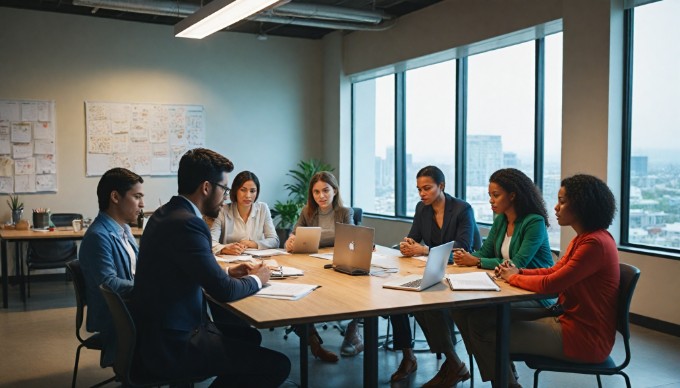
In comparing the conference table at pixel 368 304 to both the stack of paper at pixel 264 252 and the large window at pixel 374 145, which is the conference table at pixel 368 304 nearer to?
the stack of paper at pixel 264 252

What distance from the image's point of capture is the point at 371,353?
111 inches

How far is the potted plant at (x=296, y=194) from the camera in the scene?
8148mm

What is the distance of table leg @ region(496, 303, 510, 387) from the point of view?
115 inches

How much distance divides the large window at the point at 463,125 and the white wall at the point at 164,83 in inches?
34.7

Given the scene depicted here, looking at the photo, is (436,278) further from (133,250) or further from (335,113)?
(335,113)

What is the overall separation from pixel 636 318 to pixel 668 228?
736 millimetres

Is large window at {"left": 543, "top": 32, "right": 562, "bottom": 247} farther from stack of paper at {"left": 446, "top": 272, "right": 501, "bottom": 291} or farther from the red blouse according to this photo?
the red blouse

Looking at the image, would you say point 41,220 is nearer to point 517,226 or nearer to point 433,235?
point 433,235

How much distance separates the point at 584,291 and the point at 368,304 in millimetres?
947

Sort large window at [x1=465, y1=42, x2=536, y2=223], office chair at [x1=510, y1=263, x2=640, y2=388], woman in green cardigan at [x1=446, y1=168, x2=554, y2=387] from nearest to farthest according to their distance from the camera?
1. office chair at [x1=510, y1=263, x2=640, y2=388]
2. woman in green cardigan at [x1=446, y1=168, x2=554, y2=387]
3. large window at [x1=465, y1=42, x2=536, y2=223]

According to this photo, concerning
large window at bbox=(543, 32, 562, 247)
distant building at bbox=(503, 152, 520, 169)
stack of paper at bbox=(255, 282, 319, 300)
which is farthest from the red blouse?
distant building at bbox=(503, 152, 520, 169)

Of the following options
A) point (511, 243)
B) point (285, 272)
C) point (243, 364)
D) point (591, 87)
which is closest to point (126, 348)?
point (243, 364)

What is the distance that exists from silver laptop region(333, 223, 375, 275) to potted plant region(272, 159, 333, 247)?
4427 mm

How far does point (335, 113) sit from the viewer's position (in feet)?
28.7
